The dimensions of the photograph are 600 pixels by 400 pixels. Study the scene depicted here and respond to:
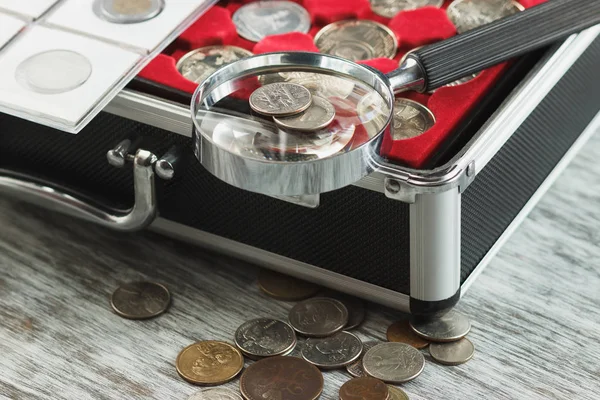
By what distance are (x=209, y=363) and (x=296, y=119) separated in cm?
34

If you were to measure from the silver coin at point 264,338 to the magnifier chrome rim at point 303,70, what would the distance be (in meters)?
0.26

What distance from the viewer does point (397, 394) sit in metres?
1.54

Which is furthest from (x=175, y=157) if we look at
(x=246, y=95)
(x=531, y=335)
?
(x=531, y=335)

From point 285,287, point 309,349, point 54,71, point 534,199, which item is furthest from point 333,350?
point 54,71

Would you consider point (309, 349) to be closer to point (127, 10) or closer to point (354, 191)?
point (354, 191)

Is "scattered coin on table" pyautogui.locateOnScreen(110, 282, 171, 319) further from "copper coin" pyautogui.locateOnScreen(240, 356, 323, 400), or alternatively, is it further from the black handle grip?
the black handle grip

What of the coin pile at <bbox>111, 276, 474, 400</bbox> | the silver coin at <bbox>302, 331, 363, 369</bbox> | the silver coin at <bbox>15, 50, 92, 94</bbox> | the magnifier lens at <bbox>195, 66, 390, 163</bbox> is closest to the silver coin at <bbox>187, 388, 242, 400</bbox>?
the coin pile at <bbox>111, 276, 474, 400</bbox>

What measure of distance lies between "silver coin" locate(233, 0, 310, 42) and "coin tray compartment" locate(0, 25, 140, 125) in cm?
23

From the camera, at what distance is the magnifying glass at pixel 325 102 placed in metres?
1.43

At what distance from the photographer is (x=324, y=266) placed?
1656 millimetres

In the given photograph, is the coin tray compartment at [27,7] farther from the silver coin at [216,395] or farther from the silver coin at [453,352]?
the silver coin at [453,352]

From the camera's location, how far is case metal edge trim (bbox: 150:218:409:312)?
5.35 ft

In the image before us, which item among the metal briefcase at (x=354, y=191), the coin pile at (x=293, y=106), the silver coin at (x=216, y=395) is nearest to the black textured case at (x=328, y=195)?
the metal briefcase at (x=354, y=191)

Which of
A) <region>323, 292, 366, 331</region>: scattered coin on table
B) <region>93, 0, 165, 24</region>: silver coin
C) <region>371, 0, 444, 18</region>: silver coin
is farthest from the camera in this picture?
<region>371, 0, 444, 18</region>: silver coin
